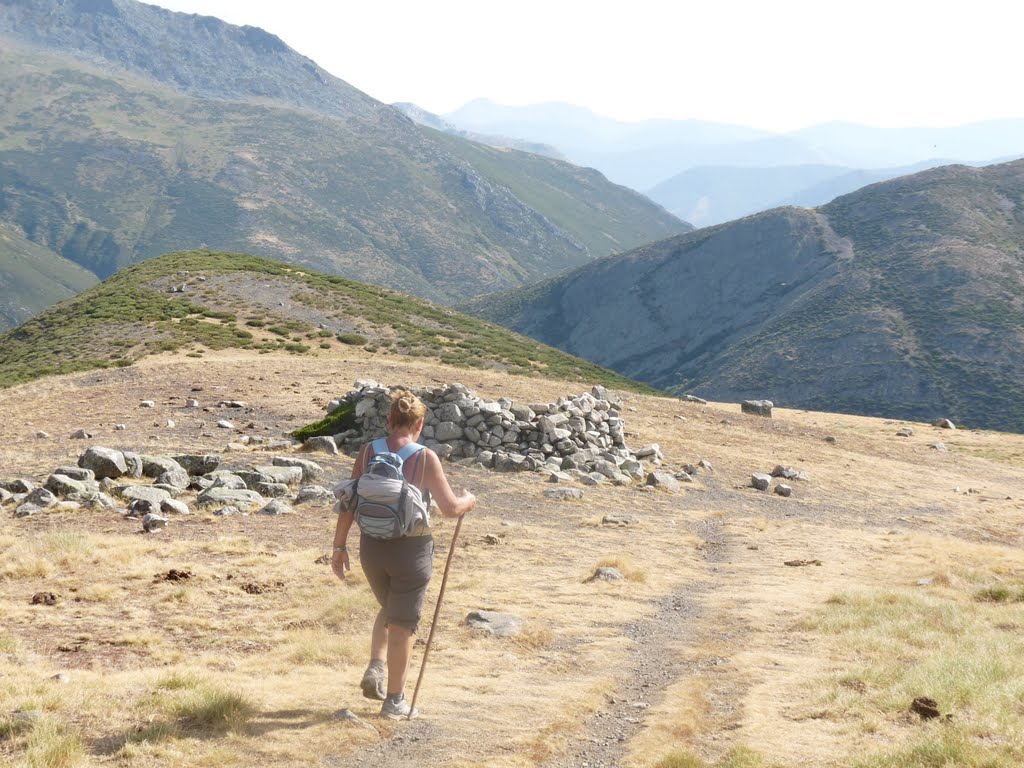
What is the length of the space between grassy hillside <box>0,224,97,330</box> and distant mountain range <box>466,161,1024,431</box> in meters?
94.9

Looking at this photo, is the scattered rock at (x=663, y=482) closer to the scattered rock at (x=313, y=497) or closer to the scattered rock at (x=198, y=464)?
the scattered rock at (x=313, y=497)

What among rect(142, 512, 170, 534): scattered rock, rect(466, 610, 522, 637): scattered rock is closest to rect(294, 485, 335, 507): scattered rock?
rect(142, 512, 170, 534): scattered rock

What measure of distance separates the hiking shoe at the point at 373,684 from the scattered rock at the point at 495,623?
282cm

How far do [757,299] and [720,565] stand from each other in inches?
4782

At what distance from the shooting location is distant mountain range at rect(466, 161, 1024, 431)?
86.6 metres

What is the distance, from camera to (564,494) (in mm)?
20094

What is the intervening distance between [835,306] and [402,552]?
350 ft

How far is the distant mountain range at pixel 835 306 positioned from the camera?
8656 cm

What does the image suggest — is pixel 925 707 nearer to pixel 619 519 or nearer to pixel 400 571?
pixel 400 571

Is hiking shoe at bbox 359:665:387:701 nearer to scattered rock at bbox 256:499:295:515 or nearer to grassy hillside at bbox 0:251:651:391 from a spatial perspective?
scattered rock at bbox 256:499:295:515

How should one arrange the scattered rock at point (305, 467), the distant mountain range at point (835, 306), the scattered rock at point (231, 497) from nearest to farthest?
the scattered rock at point (231, 497)
the scattered rock at point (305, 467)
the distant mountain range at point (835, 306)

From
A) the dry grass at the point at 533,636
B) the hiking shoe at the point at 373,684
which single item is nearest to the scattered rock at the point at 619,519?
the dry grass at the point at 533,636

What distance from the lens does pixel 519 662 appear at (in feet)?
29.2

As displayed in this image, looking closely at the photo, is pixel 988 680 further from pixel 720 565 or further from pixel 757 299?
pixel 757 299
